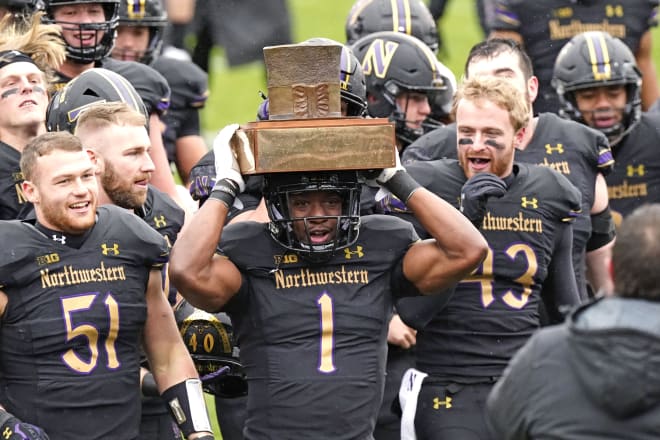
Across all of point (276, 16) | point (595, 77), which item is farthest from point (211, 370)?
point (276, 16)

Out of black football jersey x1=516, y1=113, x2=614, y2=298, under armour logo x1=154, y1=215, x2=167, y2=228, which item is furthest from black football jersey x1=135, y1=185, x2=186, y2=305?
black football jersey x1=516, y1=113, x2=614, y2=298

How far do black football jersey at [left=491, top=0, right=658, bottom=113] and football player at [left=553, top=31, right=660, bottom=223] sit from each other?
1.38m

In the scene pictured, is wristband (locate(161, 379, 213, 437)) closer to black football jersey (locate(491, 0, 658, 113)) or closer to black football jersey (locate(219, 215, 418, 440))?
black football jersey (locate(219, 215, 418, 440))

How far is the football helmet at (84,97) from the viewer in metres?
6.25

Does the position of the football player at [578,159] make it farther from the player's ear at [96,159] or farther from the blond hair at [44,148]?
the blond hair at [44,148]

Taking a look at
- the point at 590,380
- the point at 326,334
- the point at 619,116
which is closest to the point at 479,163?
the point at 326,334

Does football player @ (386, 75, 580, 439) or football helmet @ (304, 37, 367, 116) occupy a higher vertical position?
football helmet @ (304, 37, 367, 116)

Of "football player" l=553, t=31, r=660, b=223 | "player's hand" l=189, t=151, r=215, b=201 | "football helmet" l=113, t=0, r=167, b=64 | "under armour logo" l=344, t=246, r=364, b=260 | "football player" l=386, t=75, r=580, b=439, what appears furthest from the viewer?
"football helmet" l=113, t=0, r=167, b=64

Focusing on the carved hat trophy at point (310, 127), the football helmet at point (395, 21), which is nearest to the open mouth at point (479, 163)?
the carved hat trophy at point (310, 127)

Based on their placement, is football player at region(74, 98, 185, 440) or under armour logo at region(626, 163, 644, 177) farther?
under armour logo at region(626, 163, 644, 177)

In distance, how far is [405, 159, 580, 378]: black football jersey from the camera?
6.08 m

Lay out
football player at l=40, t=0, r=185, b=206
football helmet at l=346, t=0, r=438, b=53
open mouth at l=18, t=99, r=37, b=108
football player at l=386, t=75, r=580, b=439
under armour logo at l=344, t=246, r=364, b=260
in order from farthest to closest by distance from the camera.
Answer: football helmet at l=346, t=0, r=438, b=53 → football player at l=40, t=0, r=185, b=206 → open mouth at l=18, t=99, r=37, b=108 → football player at l=386, t=75, r=580, b=439 → under armour logo at l=344, t=246, r=364, b=260

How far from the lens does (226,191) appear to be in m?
5.41

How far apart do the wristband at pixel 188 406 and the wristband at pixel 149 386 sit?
42 cm
